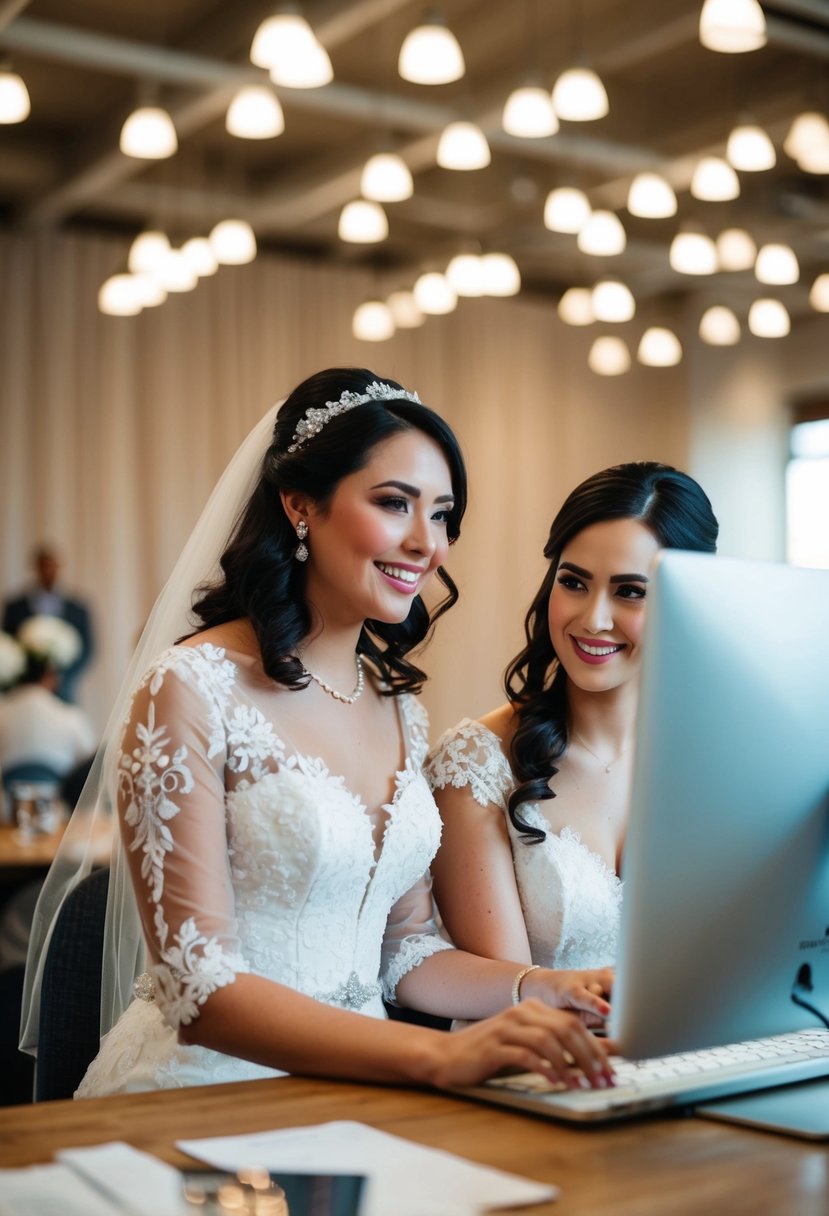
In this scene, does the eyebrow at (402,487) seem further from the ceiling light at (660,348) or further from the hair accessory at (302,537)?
the ceiling light at (660,348)

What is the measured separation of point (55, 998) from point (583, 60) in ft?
12.4

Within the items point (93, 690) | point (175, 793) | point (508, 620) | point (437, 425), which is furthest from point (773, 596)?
point (508, 620)

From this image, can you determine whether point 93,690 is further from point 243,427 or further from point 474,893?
point 474,893

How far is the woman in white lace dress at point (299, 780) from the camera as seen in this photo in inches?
74.0

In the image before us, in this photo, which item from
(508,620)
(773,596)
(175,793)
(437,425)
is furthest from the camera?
(508,620)

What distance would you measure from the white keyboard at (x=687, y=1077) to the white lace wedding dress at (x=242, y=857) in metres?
0.50

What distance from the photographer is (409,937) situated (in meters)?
2.32

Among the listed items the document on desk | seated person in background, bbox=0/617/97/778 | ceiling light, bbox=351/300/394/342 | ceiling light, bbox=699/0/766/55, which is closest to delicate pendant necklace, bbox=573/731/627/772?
the document on desk

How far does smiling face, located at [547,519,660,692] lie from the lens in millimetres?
2461

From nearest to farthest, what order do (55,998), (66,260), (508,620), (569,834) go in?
(55,998) → (569,834) → (66,260) → (508,620)

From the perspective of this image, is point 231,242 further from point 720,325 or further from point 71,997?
point 71,997

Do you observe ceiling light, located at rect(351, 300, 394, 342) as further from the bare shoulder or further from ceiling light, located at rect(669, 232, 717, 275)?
the bare shoulder

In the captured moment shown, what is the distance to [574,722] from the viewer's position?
265cm

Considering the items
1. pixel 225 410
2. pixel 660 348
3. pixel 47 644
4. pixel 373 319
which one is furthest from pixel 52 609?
pixel 660 348
